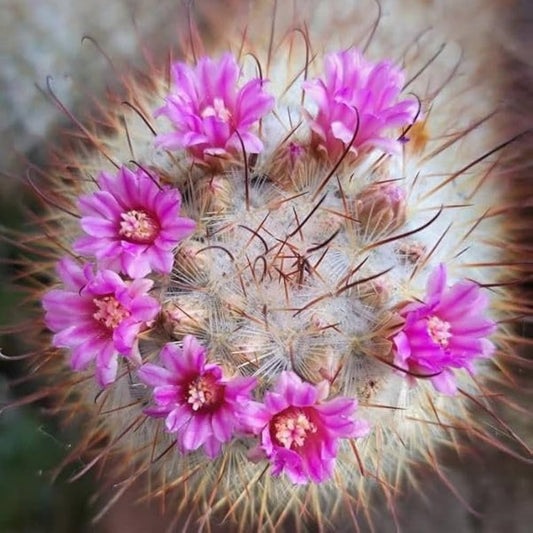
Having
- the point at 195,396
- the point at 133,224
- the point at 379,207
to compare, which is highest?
the point at 379,207

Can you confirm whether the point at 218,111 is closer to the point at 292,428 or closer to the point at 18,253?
the point at 292,428

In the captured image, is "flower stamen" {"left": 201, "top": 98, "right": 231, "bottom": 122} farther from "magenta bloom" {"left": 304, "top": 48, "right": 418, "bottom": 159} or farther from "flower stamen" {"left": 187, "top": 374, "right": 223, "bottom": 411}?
"flower stamen" {"left": 187, "top": 374, "right": 223, "bottom": 411}

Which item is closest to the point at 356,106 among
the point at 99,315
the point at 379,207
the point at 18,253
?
the point at 379,207

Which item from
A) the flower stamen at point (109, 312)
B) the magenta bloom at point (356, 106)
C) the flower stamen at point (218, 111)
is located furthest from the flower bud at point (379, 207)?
the flower stamen at point (109, 312)

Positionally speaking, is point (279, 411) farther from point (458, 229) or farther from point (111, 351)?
point (458, 229)

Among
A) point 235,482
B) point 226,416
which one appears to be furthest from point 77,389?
point 226,416
